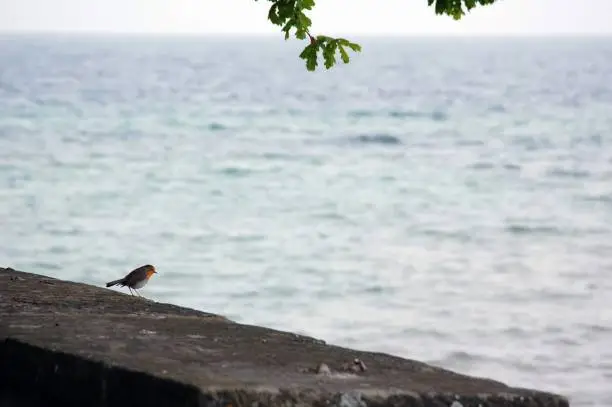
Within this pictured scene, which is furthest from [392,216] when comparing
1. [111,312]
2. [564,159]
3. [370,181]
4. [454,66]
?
[454,66]

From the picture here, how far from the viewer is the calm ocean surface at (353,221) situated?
623 inches

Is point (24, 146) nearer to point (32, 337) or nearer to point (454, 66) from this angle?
point (32, 337)

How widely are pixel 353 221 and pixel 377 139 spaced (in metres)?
25.2

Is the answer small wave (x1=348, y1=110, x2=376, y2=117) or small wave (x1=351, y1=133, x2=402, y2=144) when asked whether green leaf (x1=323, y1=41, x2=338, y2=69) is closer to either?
small wave (x1=351, y1=133, x2=402, y2=144)

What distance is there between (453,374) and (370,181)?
100 ft

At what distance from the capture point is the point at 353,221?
25.6 meters

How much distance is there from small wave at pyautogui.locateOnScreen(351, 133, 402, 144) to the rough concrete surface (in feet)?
147

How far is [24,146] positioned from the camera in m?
41.7

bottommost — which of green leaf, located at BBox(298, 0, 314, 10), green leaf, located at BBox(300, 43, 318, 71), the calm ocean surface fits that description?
green leaf, located at BBox(300, 43, 318, 71)

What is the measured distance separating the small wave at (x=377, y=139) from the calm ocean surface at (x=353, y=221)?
0.46 feet

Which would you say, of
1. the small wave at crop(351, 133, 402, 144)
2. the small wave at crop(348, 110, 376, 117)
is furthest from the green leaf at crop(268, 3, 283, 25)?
the small wave at crop(348, 110, 376, 117)

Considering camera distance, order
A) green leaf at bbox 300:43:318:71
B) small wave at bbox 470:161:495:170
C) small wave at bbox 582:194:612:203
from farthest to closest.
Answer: small wave at bbox 470:161:495:170 < small wave at bbox 582:194:612:203 < green leaf at bbox 300:43:318:71

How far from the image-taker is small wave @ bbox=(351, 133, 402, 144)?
162 feet

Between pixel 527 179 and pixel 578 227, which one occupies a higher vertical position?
pixel 527 179
